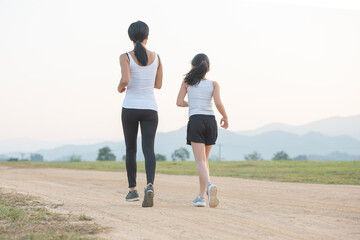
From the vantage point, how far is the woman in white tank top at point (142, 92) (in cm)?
688

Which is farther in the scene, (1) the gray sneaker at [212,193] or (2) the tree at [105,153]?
(2) the tree at [105,153]

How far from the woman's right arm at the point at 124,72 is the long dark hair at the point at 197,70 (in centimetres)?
96

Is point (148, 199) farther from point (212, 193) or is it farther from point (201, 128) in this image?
point (201, 128)

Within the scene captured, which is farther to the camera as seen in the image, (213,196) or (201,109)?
(201,109)

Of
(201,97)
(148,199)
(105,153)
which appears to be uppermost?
(105,153)

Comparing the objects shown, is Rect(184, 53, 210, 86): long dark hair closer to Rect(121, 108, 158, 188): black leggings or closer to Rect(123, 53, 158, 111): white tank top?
Rect(123, 53, 158, 111): white tank top

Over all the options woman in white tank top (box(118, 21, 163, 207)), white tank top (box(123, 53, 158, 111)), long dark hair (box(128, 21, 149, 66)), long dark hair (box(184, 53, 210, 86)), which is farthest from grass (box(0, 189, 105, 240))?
long dark hair (box(184, 53, 210, 86))

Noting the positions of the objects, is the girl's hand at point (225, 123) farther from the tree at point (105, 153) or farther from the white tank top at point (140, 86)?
the tree at point (105, 153)

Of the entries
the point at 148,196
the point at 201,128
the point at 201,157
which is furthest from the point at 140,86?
the point at 148,196

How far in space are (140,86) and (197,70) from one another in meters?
0.92

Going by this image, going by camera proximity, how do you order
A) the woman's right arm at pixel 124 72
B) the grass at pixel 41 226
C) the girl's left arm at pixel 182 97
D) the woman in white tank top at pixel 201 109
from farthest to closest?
the girl's left arm at pixel 182 97, the woman in white tank top at pixel 201 109, the woman's right arm at pixel 124 72, the grass at pixel 41 226

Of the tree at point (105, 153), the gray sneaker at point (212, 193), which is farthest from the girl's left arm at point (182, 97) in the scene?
the tree at point (105, 153)

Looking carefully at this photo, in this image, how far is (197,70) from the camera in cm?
727

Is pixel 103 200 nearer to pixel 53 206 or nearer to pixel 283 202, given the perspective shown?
pixel 53 206
